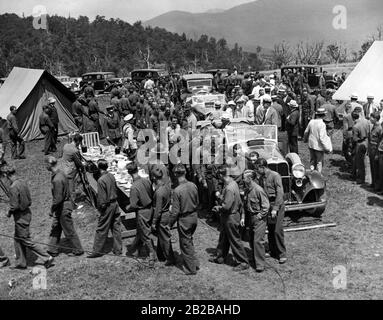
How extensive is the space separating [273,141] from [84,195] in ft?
17.6

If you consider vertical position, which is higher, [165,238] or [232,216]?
[232,216]

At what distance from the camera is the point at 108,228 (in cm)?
925

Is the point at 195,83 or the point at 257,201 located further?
the point at 195,83

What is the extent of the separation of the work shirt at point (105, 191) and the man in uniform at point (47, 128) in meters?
8.67

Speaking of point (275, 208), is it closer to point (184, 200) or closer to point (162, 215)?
point (184, 200)

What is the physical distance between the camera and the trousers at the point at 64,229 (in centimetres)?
923

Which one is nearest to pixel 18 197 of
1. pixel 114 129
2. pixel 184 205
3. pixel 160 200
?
pixel 160 200

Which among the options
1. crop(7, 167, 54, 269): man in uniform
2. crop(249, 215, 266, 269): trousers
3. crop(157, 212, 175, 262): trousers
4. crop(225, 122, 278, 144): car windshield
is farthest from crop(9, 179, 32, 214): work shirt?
crop(225, 122, 278, 144): car windshield

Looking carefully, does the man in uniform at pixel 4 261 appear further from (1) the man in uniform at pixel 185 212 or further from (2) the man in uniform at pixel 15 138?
(2) the man in uniform at pixel 15 138

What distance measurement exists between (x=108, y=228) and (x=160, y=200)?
1438 millimetres
